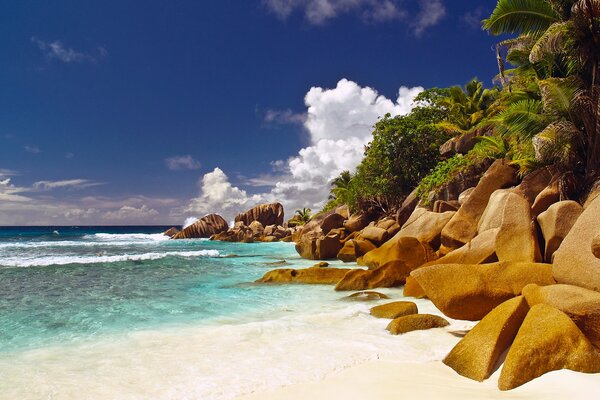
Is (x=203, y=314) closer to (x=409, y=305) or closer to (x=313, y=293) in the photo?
(x=313, y=293)

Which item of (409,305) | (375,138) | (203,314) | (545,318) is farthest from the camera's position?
(375,138)

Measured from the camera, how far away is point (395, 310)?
24.2 feet

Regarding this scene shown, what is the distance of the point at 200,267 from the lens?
1933cm

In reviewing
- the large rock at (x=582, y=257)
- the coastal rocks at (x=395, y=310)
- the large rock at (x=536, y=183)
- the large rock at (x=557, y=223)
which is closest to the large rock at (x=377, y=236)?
the large rock at (x=536, y=183)

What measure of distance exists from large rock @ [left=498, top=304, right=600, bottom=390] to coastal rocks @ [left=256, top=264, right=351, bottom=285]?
8.43m

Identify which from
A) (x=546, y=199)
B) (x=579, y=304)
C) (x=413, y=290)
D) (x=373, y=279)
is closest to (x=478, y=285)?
(x=579, y=304)

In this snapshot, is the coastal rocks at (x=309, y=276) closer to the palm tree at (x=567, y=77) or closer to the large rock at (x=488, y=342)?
the palm tree at (x=567, y=77)

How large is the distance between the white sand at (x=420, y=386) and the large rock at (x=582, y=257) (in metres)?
1.76

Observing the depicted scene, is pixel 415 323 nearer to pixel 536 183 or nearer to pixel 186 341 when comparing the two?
pixel 186 341

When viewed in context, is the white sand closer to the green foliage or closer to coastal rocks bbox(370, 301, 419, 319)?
coastal rocks bbox(370, 301, 419, 319)

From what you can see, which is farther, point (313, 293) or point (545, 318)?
point (313, 293)

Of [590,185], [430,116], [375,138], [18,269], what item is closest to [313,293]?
[590,185]

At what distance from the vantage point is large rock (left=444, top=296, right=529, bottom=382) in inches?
168

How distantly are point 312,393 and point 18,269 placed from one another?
20220 mm
